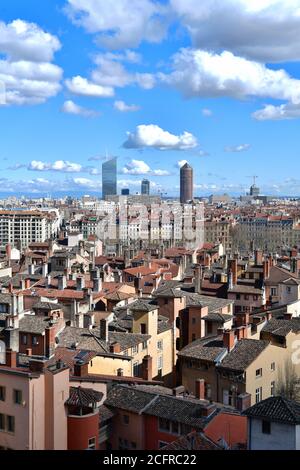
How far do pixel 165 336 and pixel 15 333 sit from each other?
712 centimetres

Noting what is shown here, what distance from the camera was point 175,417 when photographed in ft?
56.1

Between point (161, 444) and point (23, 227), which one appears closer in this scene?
point (161, 444)

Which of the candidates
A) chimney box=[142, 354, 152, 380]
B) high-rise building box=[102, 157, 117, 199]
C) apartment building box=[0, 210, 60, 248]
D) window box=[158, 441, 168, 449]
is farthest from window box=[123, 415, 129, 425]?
high-rise building box=[102, 157, 117, 199]

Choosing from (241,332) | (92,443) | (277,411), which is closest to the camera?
(277,411)

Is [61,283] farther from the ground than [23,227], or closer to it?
closer to it

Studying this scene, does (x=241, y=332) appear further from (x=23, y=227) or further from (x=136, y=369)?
(x=23, y=227)

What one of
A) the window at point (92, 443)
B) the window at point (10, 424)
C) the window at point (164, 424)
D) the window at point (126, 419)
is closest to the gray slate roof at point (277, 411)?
the window at point (164, 424)

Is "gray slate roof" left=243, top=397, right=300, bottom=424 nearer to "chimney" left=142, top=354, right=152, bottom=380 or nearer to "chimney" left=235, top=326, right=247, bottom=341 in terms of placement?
"chimney" left=142, top=354, right=152, bottom=380

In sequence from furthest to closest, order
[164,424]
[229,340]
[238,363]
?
[229,340] < [238,363] < [164,424]

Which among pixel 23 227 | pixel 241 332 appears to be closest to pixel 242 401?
pixel 241 332

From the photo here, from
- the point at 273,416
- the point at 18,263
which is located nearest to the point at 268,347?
the point at 273,416

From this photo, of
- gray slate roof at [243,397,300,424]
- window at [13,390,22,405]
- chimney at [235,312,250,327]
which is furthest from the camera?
chimney at [235,312,250,327]

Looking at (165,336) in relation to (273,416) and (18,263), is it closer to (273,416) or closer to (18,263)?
(273,416)
